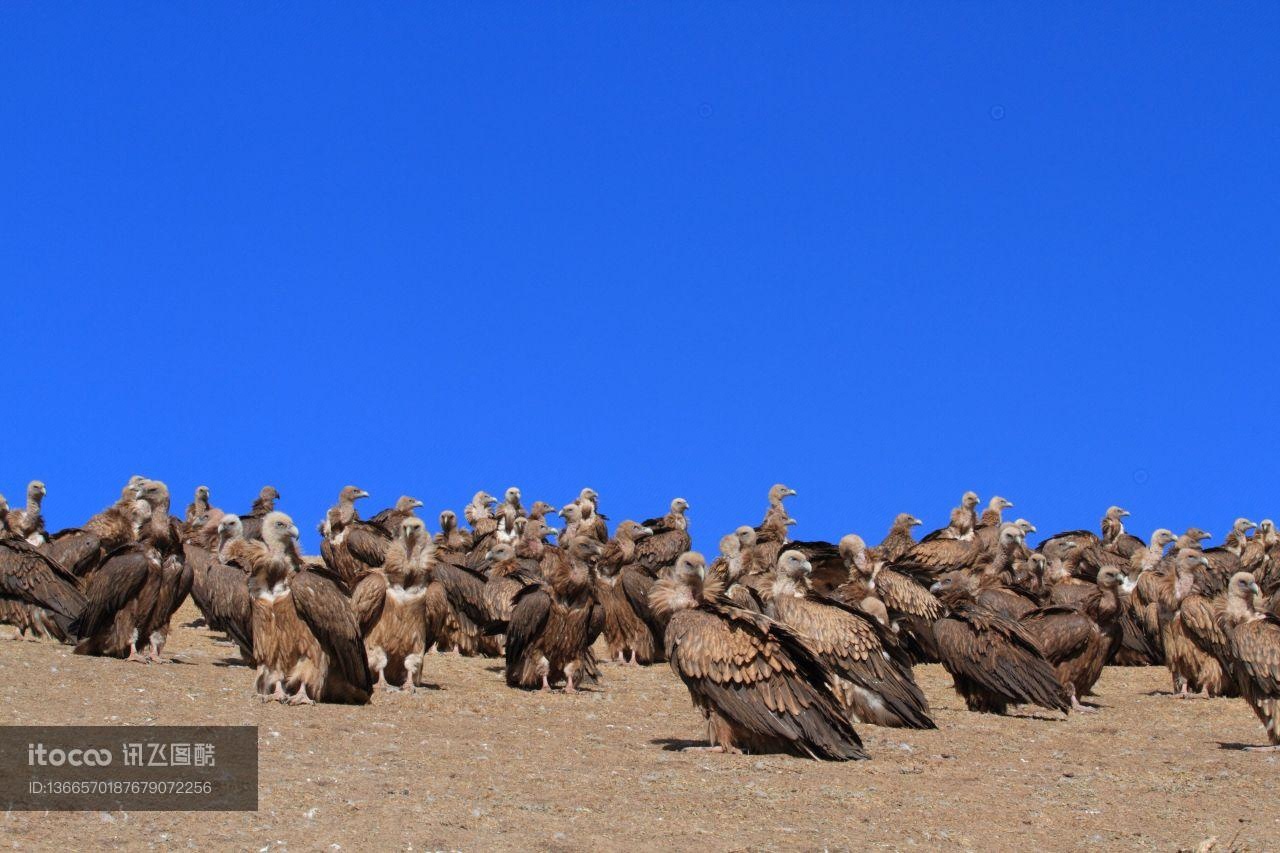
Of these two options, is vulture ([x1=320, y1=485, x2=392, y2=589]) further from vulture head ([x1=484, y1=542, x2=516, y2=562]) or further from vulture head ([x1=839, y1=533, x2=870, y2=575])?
vulture head ([x1=839, y1=533, x2=870, y2=575])

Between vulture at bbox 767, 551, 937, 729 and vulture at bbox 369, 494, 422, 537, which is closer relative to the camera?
vulture at bbox 767, 551, 937, 729

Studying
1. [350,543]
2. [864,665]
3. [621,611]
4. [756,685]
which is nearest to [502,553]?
[621,611]

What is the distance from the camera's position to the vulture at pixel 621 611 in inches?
851

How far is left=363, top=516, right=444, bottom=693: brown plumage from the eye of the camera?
55.3 ft

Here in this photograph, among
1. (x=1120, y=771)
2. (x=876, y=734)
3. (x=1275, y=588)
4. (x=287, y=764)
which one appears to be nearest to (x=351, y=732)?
→ (x=287, y=764)

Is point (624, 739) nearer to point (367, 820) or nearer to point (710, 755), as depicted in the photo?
point (710, 755)

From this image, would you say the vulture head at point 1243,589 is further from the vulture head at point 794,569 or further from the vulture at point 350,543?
the vulture at point 350,543

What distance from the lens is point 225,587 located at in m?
18.0

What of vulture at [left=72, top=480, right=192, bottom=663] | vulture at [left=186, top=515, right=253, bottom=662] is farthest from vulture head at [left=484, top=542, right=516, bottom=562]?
vulture at [left=72, top=480, right=192, bottom=663]

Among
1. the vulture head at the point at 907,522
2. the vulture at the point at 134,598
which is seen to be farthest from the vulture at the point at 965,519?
the vulture at the point at 134,598

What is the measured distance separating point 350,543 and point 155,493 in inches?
194

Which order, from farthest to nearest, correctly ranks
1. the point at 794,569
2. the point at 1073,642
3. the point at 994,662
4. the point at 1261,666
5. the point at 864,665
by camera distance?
the point at 1073,642, the point at 994,662, the point at 794,569, the point at 864,665, the point at 1261,666

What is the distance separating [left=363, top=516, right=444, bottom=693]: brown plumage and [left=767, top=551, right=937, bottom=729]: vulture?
3.93 m

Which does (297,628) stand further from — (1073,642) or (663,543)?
(663,543)
